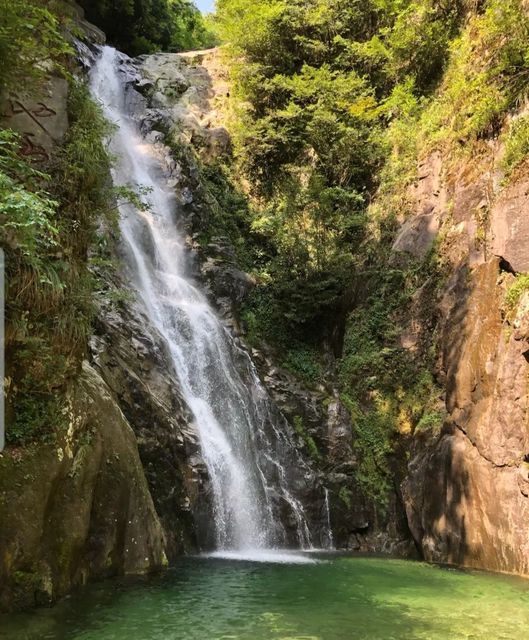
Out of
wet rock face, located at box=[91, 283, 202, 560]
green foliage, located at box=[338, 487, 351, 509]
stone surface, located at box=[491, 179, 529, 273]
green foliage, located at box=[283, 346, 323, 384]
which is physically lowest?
green foliage, located at box=[338, 487, 351, 509]

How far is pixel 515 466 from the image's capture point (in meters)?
10.2

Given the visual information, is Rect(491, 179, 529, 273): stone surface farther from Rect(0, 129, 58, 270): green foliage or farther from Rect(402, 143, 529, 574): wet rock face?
Rect(0, 129, 58, 270): green foliage

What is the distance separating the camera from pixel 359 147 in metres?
19.9

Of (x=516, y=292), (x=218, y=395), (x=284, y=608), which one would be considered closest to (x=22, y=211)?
(x=284, y=608)

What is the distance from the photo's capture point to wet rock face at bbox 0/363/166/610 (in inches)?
244

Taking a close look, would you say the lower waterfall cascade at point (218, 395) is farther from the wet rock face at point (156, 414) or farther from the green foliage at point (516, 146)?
the green foliage at point (516, 146)

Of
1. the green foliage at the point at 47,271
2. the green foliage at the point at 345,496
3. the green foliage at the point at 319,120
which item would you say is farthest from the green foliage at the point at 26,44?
the green foliage at the point at 345,496

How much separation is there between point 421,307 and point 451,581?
739cm

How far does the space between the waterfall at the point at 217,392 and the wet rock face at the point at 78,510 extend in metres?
3.40

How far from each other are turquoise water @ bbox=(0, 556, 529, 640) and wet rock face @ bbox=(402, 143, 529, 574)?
1332 millimetres

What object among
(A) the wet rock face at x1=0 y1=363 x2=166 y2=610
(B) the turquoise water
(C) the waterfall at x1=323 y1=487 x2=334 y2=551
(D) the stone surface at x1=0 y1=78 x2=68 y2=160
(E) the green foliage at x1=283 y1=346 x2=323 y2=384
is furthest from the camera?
(E) the green foliage at x1=283 y1=346 x2=323 y2=384

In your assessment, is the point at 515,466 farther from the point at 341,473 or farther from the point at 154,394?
the point at 154,394

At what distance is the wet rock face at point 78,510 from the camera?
20.3 ft

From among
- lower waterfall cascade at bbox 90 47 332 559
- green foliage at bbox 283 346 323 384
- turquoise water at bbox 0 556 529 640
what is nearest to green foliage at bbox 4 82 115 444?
lower waterfall cascade at bbox 90 47 332 559
